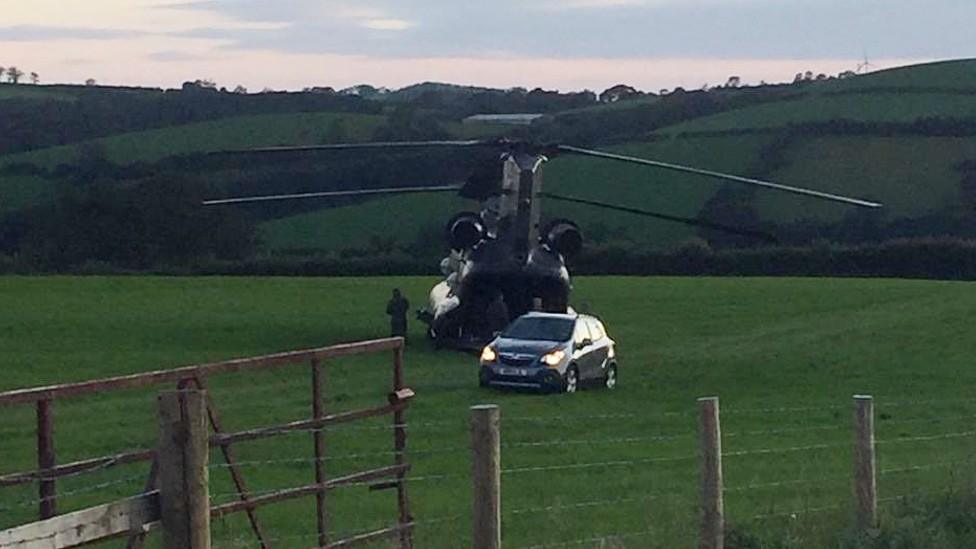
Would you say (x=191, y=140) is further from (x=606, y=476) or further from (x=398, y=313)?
(x=606, y=476)

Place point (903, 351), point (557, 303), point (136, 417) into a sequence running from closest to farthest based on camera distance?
point (136, 417), point (557, 303), point (903, 351)

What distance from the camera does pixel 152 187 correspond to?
81625 mm

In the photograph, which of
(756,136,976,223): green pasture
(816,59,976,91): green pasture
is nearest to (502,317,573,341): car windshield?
(756,136,976,223): green pasture

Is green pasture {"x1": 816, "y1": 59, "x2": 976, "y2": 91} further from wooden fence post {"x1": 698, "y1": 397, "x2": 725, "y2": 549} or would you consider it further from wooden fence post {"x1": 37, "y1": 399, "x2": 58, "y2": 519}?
wooden fence post {"x1": 37, "y1": 399, "x2": 58, "y2": 519}

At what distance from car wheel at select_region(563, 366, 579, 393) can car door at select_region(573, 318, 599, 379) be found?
0.11 metres

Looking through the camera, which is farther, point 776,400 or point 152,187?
point 152,187

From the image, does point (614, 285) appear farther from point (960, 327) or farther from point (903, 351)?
point (903, 351)

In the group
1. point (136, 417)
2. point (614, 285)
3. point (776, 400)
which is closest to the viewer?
point (136, 417)

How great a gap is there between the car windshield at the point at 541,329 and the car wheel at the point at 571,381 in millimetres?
613

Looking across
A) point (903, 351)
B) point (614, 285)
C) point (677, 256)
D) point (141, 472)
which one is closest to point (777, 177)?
point (677, 256)

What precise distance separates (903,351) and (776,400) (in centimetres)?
→ 996

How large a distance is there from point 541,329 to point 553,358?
1.43m

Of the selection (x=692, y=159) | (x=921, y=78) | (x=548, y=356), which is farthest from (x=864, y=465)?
(x=921, y=78)

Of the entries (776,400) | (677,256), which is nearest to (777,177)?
(677,256)
